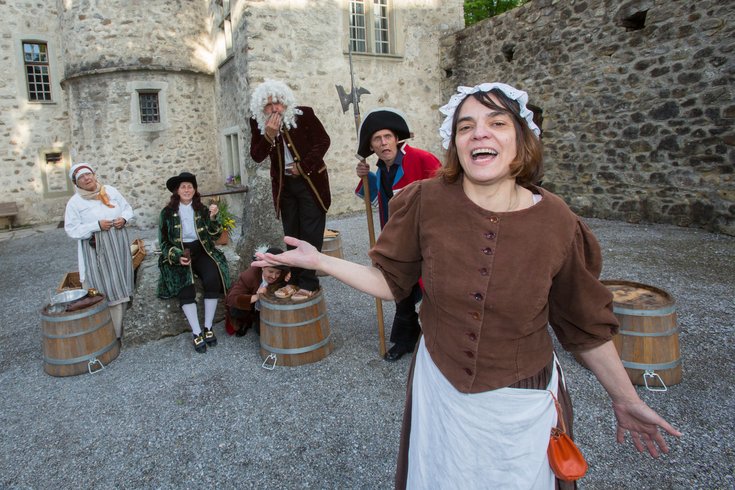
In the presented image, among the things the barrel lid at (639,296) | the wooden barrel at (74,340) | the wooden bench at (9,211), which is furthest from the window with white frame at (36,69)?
the barrel lid at (639,296)

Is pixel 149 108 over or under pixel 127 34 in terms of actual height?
under

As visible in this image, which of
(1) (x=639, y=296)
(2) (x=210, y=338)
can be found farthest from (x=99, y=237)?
(1) (x=639, y=296)

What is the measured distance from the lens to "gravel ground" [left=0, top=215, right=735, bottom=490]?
2.62 meters

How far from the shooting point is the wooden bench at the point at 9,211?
12828mm

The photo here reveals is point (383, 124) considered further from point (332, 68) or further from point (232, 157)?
point (232, 157)

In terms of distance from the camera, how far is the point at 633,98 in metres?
7.85

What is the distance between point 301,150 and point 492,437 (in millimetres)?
3208

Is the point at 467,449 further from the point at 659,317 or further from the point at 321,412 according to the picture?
the point at 659,317

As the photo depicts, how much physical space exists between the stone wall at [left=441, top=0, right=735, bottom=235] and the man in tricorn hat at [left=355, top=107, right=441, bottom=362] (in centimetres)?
578

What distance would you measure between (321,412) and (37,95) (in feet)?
48.6

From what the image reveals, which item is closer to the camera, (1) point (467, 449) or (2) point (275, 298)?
(1) point (467, 449)

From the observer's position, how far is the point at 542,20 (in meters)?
9.18

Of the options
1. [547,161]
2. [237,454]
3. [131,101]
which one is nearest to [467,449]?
[237,454]

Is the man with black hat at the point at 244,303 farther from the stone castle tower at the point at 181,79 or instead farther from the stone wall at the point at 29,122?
the stone wall at the point at 29,122
